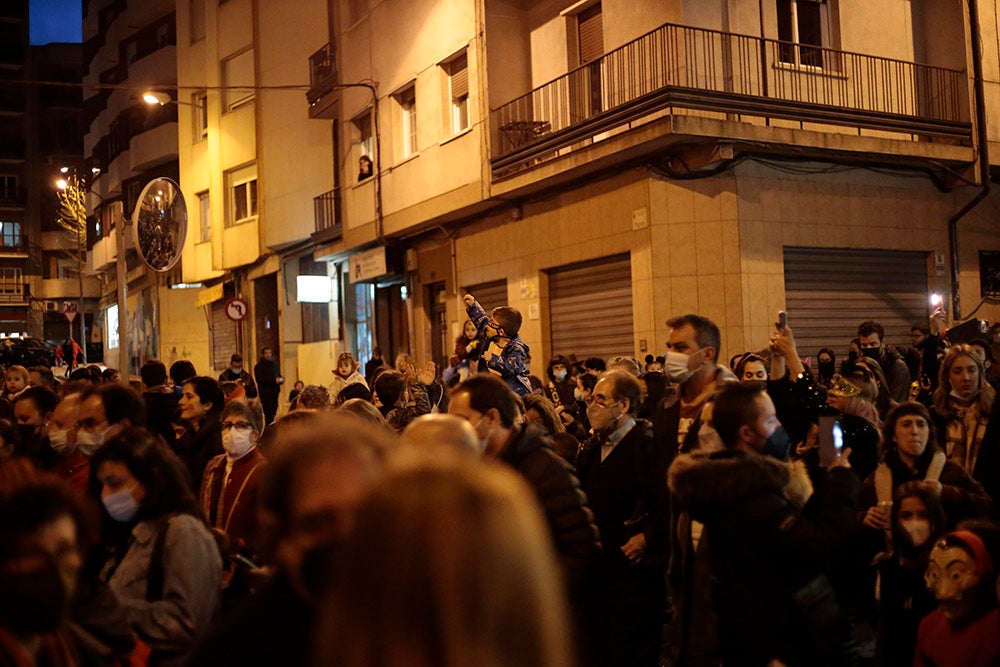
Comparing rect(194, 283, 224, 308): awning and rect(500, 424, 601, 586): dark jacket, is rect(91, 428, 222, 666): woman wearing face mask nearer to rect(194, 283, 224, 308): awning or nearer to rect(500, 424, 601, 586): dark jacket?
rect(500, 424, 601, 586): dark jacket

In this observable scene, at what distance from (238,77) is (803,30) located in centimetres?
1981

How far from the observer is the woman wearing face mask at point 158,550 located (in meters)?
3.75

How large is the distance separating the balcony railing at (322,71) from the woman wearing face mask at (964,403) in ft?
66.4

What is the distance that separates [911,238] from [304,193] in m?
16.9

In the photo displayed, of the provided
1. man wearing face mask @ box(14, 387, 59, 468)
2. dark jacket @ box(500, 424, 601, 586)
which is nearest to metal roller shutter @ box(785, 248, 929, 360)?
man wearing face mask @ box(14, 387, 59, 468)

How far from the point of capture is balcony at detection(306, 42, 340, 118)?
84.5 feet

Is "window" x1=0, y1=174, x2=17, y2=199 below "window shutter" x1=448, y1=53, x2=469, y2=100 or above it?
above

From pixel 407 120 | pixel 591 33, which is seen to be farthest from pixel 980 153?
pixel 407 120

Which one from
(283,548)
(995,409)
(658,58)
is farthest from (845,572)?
(658,58)

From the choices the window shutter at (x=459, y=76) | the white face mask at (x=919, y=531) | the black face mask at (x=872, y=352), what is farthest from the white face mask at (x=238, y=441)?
the window shutter at (x=459, y=76)

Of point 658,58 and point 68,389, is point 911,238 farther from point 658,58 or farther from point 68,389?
point 68,389

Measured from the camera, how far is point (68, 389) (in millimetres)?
8875

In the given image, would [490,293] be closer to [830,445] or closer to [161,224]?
[161,224]

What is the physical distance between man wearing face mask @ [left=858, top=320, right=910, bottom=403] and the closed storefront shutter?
86.1ft
